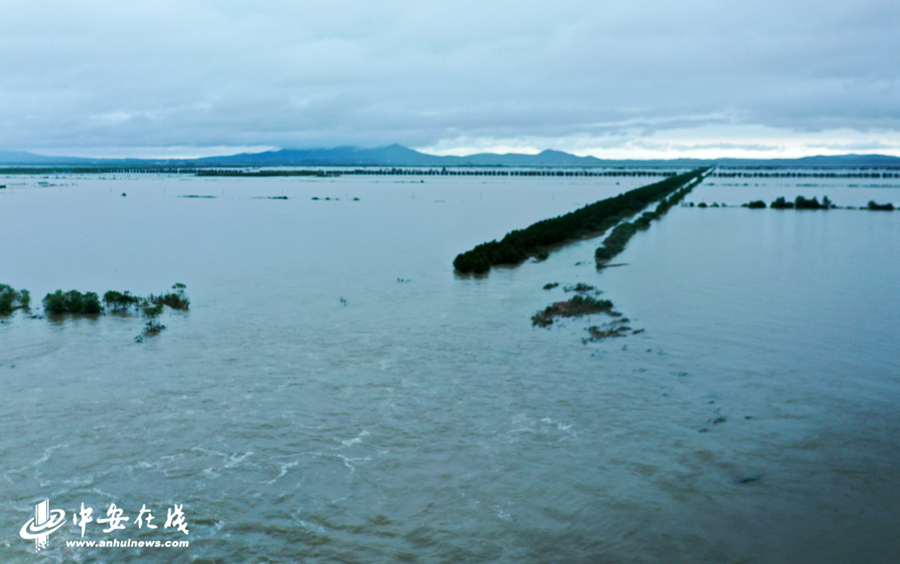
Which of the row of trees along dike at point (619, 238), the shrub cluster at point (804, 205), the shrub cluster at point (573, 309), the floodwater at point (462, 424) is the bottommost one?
the floodwater at point (462, 424)

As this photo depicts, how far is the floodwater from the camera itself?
271 inches

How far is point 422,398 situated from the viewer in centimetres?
1045

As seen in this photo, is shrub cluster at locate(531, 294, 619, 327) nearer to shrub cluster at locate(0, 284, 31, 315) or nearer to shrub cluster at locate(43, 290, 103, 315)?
shrub cluster at locate(43, 290, 103, 315)

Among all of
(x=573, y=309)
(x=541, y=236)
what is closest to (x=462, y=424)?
(x=573, y=309)

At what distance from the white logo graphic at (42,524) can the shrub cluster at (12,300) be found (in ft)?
34.8

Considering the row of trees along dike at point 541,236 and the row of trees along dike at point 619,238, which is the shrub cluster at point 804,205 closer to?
the row of trees along dike at point 619,238

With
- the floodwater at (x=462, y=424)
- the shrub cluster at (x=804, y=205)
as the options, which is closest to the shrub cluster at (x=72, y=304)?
the floodwater at (x=462, y=424)

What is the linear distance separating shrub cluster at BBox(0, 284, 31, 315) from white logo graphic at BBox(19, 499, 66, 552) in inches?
417

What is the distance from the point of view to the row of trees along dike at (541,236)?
23.1 m

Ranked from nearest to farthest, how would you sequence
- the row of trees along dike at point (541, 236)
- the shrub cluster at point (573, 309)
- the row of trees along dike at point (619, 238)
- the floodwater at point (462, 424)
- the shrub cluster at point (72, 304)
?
the floodwater at point (462, 424) → the shrub cluster at point (573, 309) → the shrub cluster at point (72, 304) → the row of trees along dike at point (541, 236) → the row of trees along dike at point (619, 238)

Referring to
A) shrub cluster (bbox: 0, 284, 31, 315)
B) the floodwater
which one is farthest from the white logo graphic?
shrub cluster (bbox: 0, 284, 31, 315)

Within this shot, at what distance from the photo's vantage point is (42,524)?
7016 millimetres

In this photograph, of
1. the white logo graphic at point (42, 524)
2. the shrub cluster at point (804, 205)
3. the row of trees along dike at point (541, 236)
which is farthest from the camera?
the shrub cluster at point (804, 205)

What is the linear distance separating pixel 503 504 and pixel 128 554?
3587 mm
